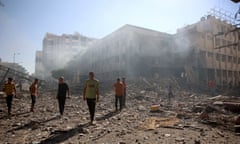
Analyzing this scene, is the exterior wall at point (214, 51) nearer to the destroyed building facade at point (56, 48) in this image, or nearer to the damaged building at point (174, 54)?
the damaged building at point (174, 54)

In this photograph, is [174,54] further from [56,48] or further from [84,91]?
[56,48]

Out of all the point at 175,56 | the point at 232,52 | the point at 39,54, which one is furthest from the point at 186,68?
the point at 39,54

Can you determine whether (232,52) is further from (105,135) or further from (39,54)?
(39,54)

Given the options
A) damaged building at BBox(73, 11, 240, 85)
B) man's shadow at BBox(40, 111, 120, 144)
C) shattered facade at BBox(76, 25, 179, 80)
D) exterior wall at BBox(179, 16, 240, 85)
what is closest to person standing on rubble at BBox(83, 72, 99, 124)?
man's shadow at BBox(40, 111, 120, 144)

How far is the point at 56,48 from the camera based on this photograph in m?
63.2

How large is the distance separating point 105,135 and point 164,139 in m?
1.41

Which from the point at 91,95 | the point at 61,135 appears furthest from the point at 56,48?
the point at 61,135

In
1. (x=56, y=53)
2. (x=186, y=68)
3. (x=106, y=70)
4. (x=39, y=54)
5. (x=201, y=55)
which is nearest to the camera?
(x=186, y=68)

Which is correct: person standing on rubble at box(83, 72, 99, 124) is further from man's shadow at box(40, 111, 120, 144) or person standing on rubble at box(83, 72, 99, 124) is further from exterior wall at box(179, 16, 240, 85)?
exterior wall at box(179, 16, 240, 85)

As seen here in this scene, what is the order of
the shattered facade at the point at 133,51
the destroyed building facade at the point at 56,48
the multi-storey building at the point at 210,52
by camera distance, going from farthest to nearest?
1. the destroyed building facade at the point at 56,48
2. the multi-storey building at the point at 210,52
3. the shattered facade at the point at 133,51

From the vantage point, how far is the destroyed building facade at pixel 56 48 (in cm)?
6069

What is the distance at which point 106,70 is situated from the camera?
29.9m

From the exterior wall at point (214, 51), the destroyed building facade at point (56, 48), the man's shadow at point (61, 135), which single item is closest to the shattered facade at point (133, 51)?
the exterior wall at point (214, 51)

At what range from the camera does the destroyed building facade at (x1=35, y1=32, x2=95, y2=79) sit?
60688mm
